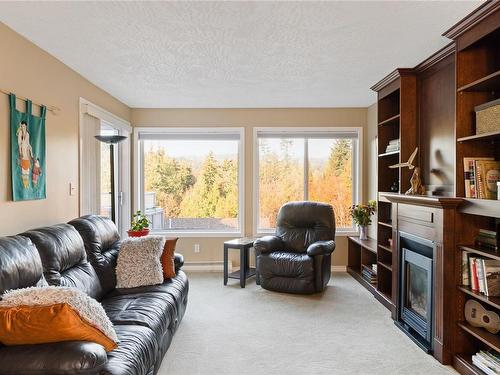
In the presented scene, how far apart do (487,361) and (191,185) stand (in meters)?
4.35

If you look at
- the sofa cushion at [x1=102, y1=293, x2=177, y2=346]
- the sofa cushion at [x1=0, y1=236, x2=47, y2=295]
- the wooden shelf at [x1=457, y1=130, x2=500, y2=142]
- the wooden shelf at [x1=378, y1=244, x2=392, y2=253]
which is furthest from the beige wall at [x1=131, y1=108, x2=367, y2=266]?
the sofa cushion at [x1=0, y1=236, x2=47, y2=295]

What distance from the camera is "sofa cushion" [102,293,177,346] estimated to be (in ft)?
7.98

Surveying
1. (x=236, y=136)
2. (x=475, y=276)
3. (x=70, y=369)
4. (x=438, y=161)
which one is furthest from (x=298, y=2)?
(x=236, y=136)

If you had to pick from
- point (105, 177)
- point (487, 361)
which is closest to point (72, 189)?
point (105, 177)

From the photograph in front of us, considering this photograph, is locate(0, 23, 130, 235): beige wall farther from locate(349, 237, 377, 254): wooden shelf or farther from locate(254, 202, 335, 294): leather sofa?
locate(349, 237, 377, 254): wooden shelf

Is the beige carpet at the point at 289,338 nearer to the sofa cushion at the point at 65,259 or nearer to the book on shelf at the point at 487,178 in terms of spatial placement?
the sofa cushion at the point at 65,259

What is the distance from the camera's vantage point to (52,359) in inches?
62.2

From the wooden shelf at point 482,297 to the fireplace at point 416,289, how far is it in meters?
0.30

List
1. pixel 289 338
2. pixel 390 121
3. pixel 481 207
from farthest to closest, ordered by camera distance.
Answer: pixel 390 121 < pixel 289 338 < pixel 481 207

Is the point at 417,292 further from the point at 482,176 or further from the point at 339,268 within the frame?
the point at 339,268

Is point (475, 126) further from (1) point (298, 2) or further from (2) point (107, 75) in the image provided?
(2) point (107, 75)

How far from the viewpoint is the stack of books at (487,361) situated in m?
2.34

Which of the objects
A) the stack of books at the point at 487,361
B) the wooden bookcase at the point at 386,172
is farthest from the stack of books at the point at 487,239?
the wooden bookcase at the point at 386,172

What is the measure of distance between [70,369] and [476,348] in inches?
106
